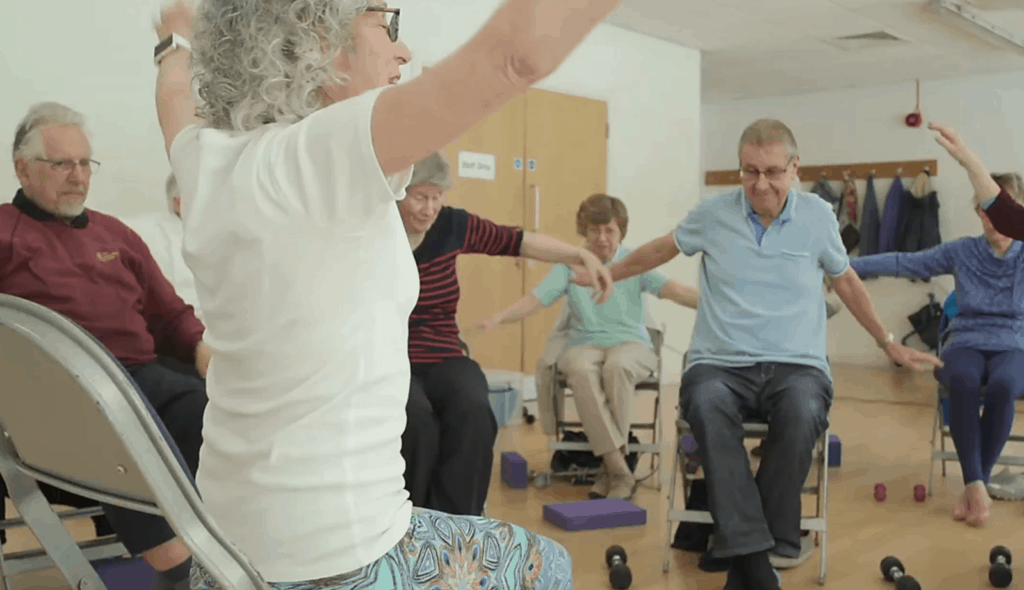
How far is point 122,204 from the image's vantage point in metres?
4.13

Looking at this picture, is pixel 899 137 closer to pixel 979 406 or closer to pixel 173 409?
pixel 979 406

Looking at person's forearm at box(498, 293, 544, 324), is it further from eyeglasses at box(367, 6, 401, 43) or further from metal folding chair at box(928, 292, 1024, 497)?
eyeglasses at box(367, 6, 401, 43)

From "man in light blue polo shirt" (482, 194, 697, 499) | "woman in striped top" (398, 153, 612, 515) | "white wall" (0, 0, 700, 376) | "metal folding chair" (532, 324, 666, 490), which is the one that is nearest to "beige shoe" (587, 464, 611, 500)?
"man in light blue polo shirt" (482, 194, 697, 499)

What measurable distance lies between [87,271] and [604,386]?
Answer: 87.8 inches

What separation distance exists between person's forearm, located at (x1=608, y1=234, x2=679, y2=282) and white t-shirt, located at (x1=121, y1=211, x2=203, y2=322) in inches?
60.2

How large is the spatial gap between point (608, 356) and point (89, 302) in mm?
2248

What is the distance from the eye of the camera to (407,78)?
5.55 metres

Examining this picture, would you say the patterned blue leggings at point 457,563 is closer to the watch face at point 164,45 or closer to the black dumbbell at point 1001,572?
the watch face at point 164,45

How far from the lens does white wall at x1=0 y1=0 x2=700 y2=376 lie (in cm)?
388

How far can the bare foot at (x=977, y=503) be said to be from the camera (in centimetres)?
365

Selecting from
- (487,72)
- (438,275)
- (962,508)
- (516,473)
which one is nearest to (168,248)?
(438,275)

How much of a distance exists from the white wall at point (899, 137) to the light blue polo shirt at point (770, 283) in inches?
253

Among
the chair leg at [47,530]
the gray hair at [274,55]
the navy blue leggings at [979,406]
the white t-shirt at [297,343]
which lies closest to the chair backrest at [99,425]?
the white t-shirt at [297,343]

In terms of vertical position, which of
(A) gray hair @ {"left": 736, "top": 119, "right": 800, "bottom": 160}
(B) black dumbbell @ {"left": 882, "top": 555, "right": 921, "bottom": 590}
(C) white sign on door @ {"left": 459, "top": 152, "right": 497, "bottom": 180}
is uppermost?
(C) white sign on door @ {"left": 459, "top": 152, "right": 497, "bottom": 180}
